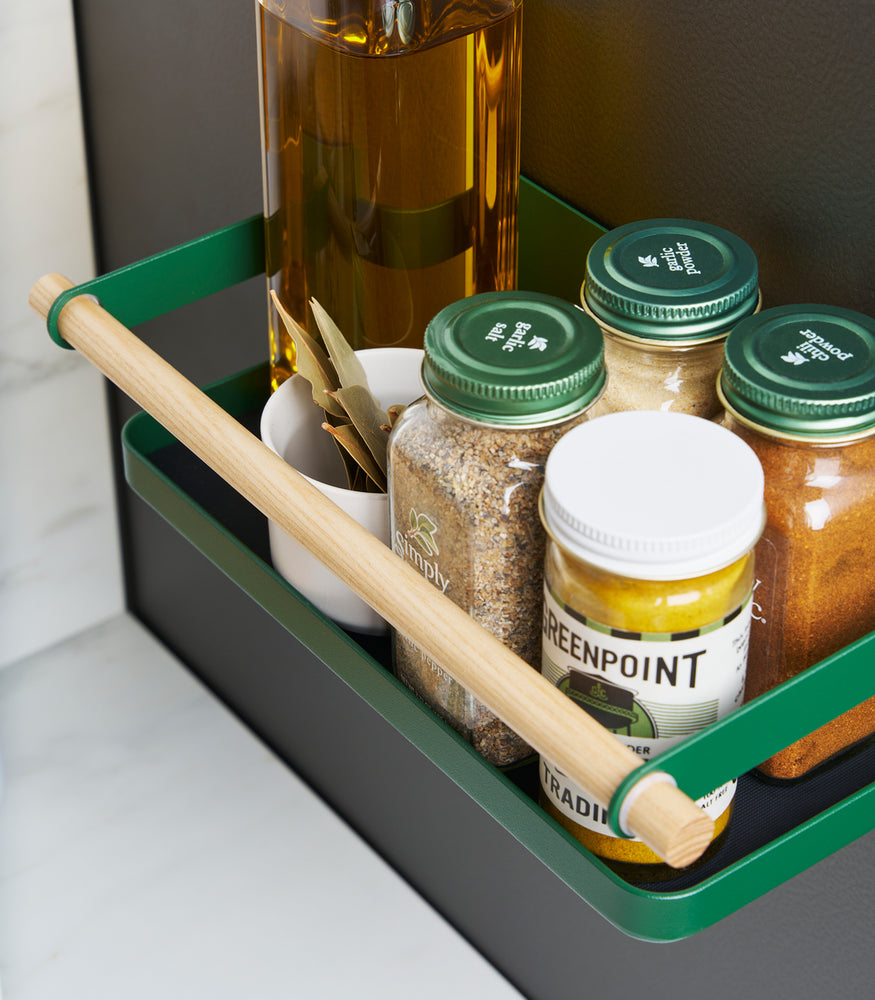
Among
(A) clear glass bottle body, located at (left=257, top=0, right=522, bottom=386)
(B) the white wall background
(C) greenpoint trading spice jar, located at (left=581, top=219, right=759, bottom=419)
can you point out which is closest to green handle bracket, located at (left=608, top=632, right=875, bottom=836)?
(C) greenpoint trading spice jar, located at (left=581, top=219, right=759, bottom=419)

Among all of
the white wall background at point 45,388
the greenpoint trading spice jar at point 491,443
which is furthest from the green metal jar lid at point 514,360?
the white wall background at point 45,388

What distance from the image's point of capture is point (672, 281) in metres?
0.43

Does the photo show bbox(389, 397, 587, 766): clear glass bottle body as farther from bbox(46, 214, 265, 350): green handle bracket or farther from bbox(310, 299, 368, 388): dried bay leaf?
bbox(46, 214, 265, 350): green handle bracket

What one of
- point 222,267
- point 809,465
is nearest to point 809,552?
point 809,465

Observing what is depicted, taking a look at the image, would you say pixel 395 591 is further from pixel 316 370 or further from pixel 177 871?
pixel 177 871

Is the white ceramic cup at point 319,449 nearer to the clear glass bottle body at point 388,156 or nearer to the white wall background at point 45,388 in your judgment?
the clear glass bottle body at point 388,156

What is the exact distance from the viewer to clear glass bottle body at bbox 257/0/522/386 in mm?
487

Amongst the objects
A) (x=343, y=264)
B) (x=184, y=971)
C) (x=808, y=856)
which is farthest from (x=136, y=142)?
(x=808, y=856)

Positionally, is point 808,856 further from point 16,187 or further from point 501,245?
point 16,187

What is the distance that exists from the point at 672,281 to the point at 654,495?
0.30 ft

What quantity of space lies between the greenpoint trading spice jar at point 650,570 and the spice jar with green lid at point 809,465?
0.02m

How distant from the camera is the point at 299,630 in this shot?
498 millimetres

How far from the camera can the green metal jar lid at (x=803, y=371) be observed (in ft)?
1.27

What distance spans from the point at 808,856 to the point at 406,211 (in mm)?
284
